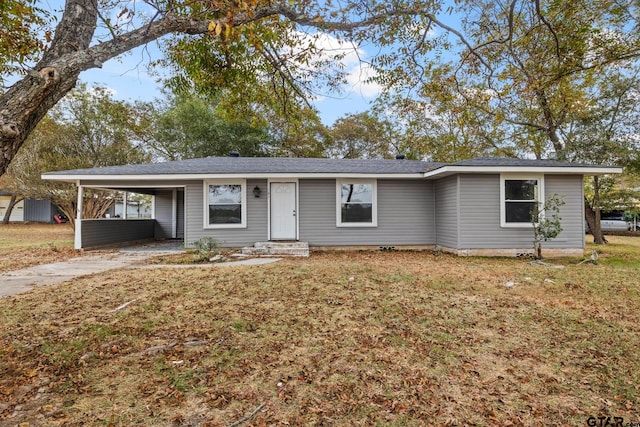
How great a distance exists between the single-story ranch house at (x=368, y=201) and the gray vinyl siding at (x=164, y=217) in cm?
339

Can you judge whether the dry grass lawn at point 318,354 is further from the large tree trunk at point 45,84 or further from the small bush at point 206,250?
the small bush at point 206,250

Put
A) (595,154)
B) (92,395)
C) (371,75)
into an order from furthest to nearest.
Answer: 1. (595,154)
2. (371,75)
3. (92,395)

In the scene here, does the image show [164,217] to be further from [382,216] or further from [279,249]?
[382,216]

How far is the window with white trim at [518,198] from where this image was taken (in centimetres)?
902

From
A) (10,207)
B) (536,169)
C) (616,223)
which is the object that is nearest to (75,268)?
(536,169)

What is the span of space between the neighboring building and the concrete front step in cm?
2607

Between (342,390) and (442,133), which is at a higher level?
(442,133)

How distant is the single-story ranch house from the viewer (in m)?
9.04

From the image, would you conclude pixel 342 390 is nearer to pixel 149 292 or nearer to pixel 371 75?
→ pixel 149 292

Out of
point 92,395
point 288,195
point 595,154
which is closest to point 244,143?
point 288,195

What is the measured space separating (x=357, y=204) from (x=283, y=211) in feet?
7.44

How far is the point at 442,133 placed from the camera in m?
18.9

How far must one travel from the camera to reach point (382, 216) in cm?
1019

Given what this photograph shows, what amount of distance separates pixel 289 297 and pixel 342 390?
2.37 metres
